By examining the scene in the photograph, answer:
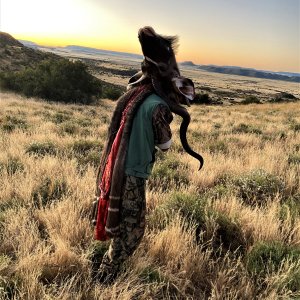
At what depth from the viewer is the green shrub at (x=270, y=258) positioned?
134 inches

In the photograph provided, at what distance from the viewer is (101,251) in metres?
3.83

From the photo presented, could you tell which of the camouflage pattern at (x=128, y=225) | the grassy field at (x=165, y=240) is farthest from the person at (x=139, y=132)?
the grassy field at (x=165, y=240)

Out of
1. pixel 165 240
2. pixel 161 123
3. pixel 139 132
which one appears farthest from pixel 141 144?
pixel 165 240

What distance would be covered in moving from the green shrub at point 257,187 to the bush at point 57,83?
86.6 ft

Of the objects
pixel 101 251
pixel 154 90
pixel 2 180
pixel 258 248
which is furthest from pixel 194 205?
pixel 2 180

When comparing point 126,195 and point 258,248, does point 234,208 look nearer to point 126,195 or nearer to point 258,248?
point 258,248

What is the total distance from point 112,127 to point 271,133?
11.2m

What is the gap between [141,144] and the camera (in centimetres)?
301

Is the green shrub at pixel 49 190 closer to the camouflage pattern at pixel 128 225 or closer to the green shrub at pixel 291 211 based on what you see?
the camouflage pattern at pixel 128 225

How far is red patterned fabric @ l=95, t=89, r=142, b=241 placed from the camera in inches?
122

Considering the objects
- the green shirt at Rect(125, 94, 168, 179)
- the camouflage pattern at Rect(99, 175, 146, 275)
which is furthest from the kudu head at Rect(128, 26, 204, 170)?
the camouflage pattern at Rect(99, 175, 146, 275)

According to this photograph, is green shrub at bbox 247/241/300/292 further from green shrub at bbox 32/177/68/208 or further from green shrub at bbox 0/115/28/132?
green shrub at bbox 0/115/28/132

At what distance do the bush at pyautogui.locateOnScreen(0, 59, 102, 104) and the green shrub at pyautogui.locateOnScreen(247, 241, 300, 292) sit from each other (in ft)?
93.7

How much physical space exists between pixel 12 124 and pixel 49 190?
743cm
